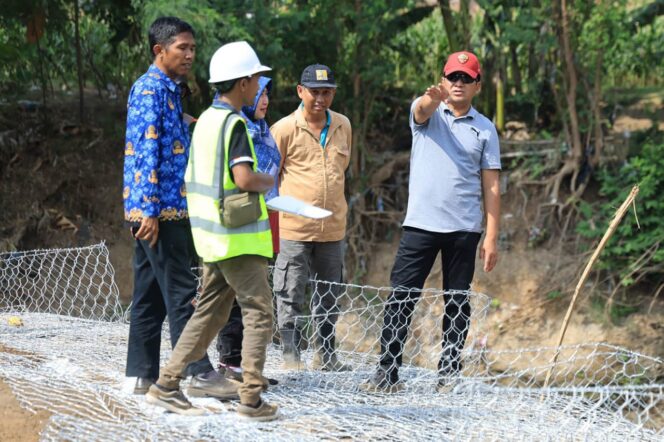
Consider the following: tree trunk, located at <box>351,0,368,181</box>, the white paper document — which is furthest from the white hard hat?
tree trunk, located at <box>351,0,368,181</box>

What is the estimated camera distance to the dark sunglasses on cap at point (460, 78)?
407cm

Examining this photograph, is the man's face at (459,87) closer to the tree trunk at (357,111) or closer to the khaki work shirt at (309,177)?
the khaki work shirt at (309,177)

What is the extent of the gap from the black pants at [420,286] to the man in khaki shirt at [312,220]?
1.43ft

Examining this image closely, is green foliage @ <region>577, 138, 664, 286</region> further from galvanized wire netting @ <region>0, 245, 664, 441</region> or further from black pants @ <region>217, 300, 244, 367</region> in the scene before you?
black pants @ <region>217, 300, 244, 367</region>

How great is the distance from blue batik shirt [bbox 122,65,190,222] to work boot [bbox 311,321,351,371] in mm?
1251

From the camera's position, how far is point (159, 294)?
12.2 ft

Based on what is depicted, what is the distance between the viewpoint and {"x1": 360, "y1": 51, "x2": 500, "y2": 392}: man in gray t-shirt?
408 cm

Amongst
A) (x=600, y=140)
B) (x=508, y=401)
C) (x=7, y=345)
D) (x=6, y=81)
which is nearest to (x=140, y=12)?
(x=6, y=81)

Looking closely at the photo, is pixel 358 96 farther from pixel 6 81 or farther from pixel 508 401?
pixel 508 401

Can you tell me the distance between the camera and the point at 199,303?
11.2 feet

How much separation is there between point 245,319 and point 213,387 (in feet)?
1.35

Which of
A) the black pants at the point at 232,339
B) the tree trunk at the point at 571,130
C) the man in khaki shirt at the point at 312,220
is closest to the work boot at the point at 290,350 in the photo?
the man in khaki shirt at the point at 312,220

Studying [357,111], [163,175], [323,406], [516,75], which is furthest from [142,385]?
[516,75]

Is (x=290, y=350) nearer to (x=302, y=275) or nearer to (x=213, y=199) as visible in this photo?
(x=302, y=275)
